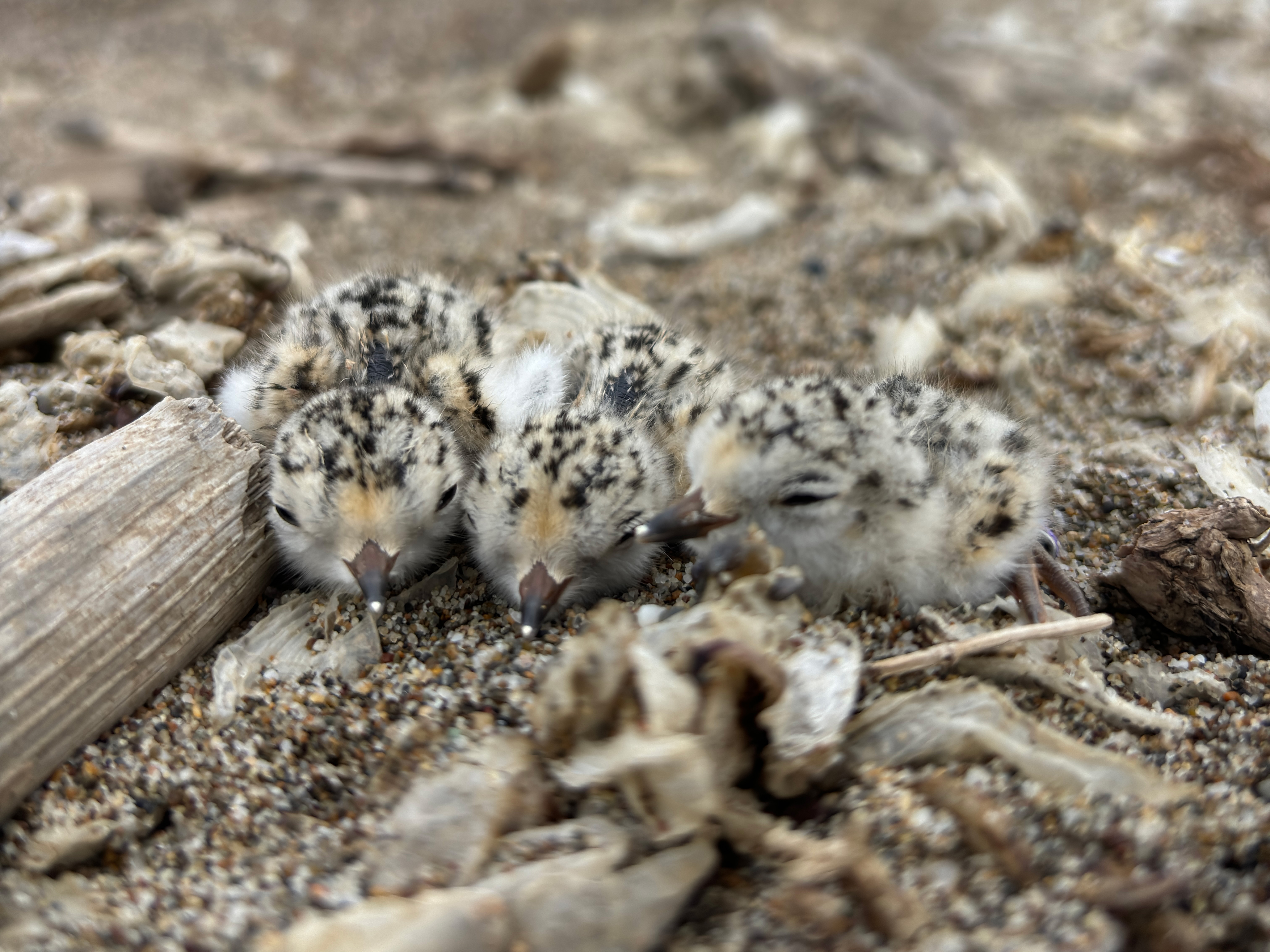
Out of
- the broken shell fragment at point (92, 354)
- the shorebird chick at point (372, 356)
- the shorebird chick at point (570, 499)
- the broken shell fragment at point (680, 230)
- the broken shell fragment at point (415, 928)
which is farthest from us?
the broken shell fragment at point (680, 230)

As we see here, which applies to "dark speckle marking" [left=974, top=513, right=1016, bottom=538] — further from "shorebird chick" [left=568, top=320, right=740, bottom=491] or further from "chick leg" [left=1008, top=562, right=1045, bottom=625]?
"shorebird chick" [left=568, top=320, right=740, bottom=491]

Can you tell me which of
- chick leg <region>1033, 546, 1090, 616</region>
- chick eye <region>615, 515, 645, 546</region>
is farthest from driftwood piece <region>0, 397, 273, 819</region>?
chick leg <region>1033, 546, 1090, 616</region>

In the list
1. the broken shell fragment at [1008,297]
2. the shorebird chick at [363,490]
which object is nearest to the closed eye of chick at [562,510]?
the shorebird chick at [363,490]

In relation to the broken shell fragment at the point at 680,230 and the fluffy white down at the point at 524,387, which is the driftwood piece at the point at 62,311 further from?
the broken shell fragment at the point at 680,230

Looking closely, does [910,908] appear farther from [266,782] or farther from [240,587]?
[240,587]

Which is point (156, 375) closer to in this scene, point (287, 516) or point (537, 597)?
point (287, 516)

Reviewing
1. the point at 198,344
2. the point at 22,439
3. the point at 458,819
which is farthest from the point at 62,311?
the point at 458,819
